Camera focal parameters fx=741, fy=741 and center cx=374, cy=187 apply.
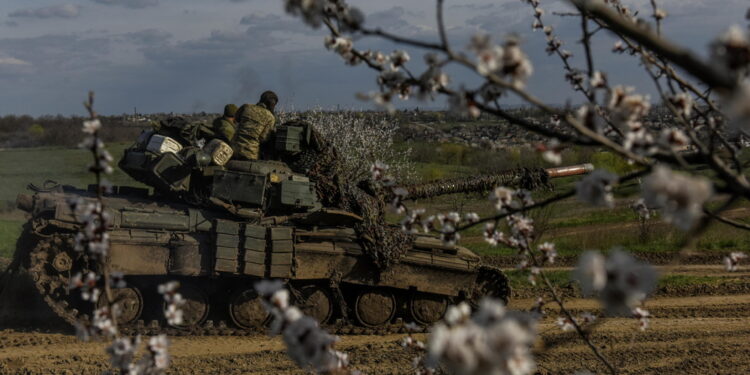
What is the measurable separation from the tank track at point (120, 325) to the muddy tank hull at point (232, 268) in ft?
0.06

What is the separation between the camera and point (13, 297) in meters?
11.9

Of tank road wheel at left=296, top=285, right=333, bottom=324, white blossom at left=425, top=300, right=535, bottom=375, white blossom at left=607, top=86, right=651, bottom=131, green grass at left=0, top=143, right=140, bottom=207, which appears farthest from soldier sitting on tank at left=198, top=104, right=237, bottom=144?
green grass at left=0, top=143, right=140, bottom=207

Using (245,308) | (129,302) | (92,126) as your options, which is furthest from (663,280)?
(92,126)

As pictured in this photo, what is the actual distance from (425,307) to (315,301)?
1.76 meters

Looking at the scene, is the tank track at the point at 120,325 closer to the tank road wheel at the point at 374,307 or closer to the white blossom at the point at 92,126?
the tank road wheel at the point at 374,307

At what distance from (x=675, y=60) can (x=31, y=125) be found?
55604mm

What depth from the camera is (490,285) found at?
12039 millimetres

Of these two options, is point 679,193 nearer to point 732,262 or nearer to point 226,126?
point 732,262

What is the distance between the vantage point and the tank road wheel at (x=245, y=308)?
10.9 meters

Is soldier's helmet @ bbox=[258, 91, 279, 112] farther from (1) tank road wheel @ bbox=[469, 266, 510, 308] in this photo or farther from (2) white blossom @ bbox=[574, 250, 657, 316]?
(2) white blossom @ bbox=[574, 250, 657, 316]

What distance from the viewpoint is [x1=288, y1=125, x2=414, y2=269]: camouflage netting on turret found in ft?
35.5

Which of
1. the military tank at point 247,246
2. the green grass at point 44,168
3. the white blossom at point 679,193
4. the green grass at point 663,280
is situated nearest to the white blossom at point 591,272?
the white blossom at point 679,193

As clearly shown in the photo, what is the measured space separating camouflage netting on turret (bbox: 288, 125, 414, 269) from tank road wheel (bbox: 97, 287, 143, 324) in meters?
3.00

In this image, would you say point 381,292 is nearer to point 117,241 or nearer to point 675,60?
point 117,241
